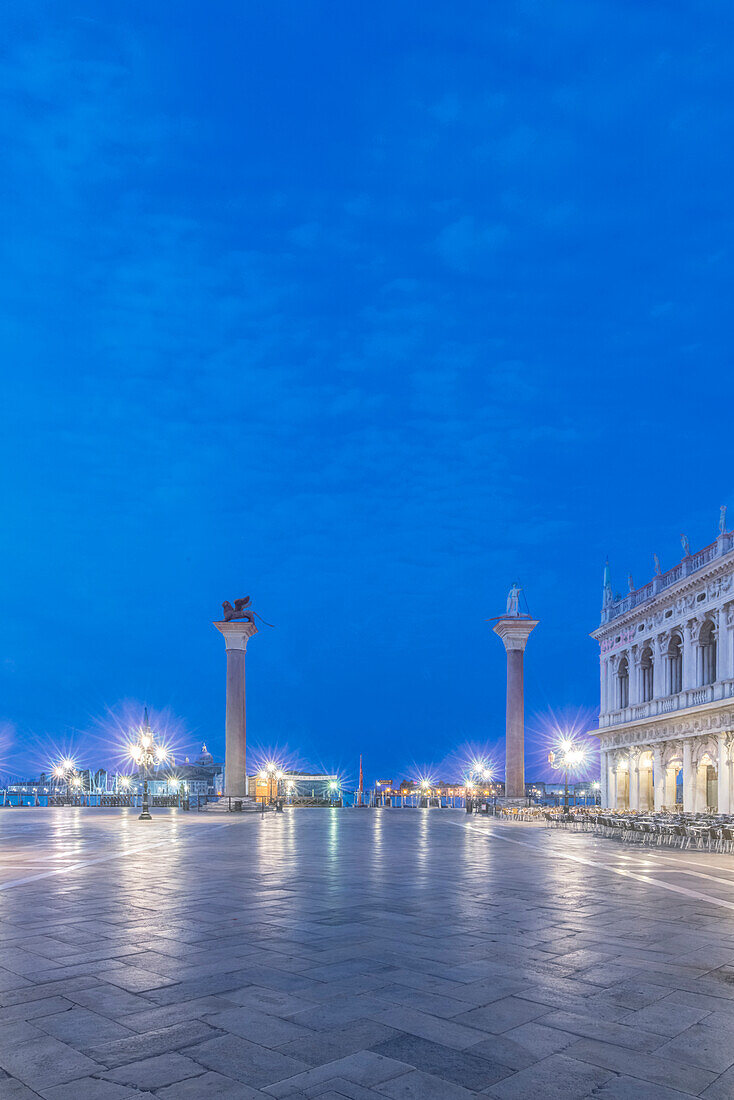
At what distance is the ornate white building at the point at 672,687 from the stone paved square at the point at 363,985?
21.5m

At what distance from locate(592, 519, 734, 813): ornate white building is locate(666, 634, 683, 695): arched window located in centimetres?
5

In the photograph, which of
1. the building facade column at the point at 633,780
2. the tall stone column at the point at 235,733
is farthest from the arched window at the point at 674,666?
the tall stone column at the point at 235,733

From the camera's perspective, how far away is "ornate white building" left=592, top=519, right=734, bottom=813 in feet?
115

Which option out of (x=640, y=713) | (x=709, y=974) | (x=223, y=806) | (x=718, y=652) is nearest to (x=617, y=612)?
(x=640, y=713)

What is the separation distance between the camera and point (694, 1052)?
18.6 feet

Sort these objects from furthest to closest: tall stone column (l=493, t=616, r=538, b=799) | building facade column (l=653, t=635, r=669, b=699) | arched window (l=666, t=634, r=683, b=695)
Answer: tall stone column (l=493, t=616, r=538, b=799) < building facade column (l=653, t=635, r=669, b=699) < arched window (l=666, t=634, r=683, b=695)

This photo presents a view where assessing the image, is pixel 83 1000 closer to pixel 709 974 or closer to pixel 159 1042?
pixel 159 1042

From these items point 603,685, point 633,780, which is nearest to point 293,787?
point 603,685

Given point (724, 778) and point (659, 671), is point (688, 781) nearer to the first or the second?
point (724, 778)

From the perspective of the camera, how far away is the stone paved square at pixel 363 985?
204 inches

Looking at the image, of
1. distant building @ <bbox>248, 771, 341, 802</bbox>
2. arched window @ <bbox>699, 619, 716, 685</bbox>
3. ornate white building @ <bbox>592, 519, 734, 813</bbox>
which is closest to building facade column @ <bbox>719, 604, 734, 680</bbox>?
ornate white building @ <bbox>592, 519, 734, 813</bbox>

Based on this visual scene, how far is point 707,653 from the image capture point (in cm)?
3847

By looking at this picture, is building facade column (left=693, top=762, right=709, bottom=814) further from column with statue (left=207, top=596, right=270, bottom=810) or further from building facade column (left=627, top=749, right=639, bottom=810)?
column with statue (left=207, top=596, right=270, bottom=810)

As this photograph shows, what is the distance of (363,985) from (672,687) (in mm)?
39011
